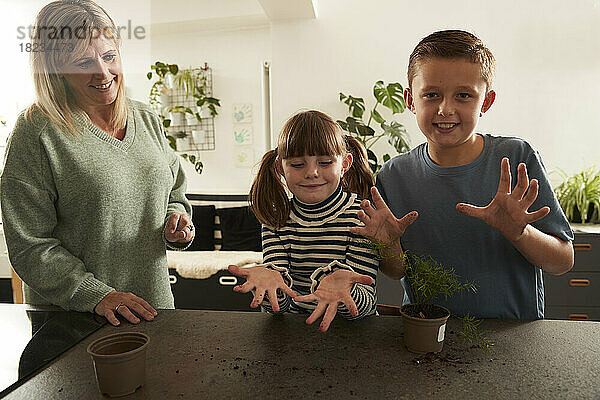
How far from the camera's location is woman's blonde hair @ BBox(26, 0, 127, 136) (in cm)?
118

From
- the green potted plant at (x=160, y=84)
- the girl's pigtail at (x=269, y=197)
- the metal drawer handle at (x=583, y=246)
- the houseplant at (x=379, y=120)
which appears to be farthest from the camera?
the green potted plant at (x=160, y=84)

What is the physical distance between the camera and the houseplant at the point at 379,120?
3.51 metres

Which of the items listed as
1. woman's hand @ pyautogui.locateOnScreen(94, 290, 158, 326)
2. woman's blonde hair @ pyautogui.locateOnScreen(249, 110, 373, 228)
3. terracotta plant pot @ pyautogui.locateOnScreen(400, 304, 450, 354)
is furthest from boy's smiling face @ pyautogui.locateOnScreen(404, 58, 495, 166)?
woman's hand @ pyautogui.locateOnScreen(94, 290, 158, 326)

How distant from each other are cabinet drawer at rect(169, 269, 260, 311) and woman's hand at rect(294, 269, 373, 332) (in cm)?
251

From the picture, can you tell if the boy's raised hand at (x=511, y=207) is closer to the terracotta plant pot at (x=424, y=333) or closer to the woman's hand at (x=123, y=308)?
the terracotta plant pot at (x=424, y=333)

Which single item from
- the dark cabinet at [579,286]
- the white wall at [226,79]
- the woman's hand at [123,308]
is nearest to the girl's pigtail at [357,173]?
the woman's hand at [123,308]

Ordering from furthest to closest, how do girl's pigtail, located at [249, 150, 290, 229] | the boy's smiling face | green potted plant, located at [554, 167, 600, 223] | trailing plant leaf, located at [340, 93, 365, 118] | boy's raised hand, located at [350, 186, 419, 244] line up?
1. trailing plant leaf, located at [340, 93, 365, 118]
2. green potted plant, located at [554, 167, 600, 223]
3. girl's pigtail, located at [249, 150, 290, 229]
4. the boy's smiling face
5. boy's raised hand, located at [350, 186, 419, 244]

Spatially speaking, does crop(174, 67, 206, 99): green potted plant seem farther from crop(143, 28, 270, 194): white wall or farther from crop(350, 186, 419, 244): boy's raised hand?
crop(350, 186, 419, 244): boy's raised hand

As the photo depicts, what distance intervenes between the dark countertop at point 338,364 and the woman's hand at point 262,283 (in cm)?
9

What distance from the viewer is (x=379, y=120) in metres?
3.60

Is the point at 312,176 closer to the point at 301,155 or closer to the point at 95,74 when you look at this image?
the point at 301,155

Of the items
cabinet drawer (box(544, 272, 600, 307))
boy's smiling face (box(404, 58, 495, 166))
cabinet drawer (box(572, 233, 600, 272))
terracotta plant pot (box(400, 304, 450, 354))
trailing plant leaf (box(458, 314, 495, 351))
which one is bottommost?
cabinet drawer (box(544, 272, 600, 307))

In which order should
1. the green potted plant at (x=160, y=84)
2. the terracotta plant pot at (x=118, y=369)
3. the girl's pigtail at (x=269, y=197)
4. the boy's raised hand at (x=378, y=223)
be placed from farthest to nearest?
the green potted plant at (x=160, y=84)
the girl's pigtail at (x=269, y=197)
the boy's raised hand at (x=378, y=223)
the terracotta plant pot at (x=118, y=369)

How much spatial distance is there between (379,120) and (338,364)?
2993mm
